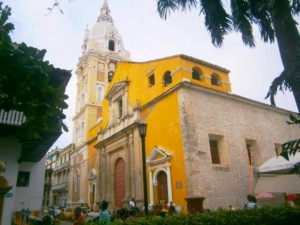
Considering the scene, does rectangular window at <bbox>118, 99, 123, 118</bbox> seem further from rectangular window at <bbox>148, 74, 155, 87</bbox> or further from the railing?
the railing

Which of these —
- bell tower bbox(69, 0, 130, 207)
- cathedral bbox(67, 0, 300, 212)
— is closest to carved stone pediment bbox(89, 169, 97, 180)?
cathedral bbox(67, 0, 300, 212)

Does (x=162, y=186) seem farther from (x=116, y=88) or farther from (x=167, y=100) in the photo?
(x=116, y=88)

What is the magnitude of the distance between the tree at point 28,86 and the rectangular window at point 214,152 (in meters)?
12.1

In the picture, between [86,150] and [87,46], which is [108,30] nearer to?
[87,46]

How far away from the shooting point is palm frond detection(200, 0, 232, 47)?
928 centimetres

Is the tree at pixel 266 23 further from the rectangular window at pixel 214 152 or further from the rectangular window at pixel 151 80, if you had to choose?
the rectangular window at pixel 151 80

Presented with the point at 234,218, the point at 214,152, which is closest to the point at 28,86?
the point at 234,218

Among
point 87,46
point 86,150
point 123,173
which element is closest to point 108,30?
point 87,46

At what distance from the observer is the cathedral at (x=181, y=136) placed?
13.6 meters

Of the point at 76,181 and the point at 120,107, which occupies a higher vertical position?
the point at 120,107

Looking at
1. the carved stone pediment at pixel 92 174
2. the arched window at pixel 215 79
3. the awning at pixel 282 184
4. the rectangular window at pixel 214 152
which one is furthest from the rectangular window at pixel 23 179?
the arched window at pixel 215 79

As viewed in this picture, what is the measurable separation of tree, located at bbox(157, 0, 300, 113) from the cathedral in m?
5.33

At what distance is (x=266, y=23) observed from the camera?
8.73 m

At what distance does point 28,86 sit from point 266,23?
8.06m
